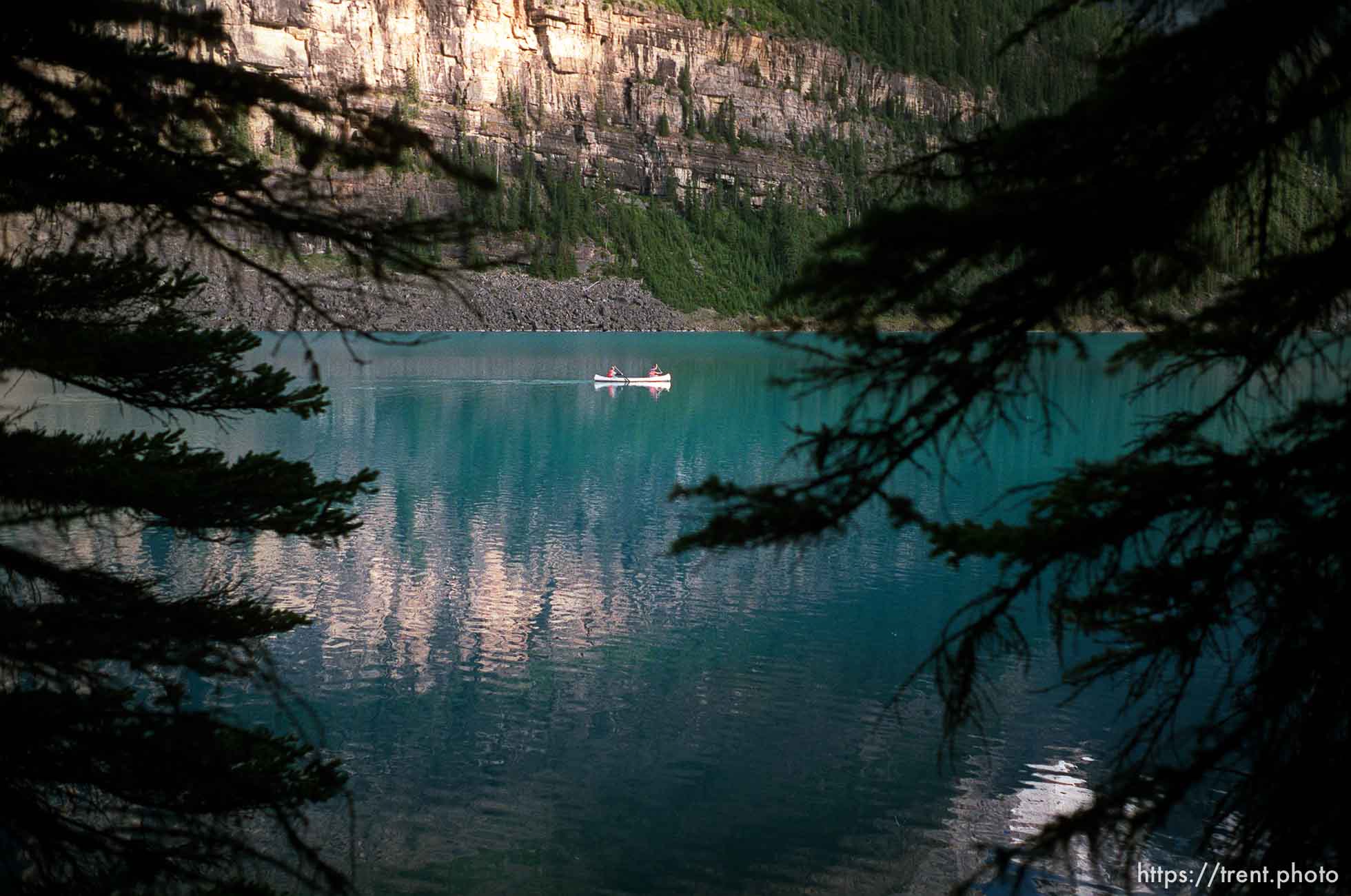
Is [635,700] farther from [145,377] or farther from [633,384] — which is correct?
[633,384]

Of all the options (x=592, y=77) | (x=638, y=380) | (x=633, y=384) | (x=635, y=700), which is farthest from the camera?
(x=592, y=77)

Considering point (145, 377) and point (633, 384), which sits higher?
point (145, 377)

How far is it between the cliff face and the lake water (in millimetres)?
128015

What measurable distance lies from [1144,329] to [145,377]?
746 centimetres

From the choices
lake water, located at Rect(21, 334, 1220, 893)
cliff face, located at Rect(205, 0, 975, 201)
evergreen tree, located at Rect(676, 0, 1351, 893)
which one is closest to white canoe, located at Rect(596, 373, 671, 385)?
lake water, located at Rect(21, 334, 1220, 893)

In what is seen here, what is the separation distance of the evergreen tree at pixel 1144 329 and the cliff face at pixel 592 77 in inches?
5855

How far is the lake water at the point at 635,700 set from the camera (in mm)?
11844

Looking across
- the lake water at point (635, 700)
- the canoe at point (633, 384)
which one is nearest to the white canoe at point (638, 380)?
the canoe at point (633, 384)

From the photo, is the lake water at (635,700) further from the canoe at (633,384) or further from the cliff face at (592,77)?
the cliff face at (592,77)

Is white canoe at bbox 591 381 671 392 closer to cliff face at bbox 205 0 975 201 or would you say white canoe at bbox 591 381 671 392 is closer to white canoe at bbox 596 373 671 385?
white canoe at bbox 596 373 671 385

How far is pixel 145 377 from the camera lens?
904cm

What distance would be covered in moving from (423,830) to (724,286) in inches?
5610

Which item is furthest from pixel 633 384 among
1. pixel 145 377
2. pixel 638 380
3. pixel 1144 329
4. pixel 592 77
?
pixel 592 77

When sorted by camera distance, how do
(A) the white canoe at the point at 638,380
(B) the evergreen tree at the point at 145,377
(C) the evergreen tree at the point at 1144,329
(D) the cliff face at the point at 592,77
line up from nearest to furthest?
(C) the evergreen tree at the point at 1144,329
(B) the evergreen tree at the point at 145,377
(A) the white canoe at the point at 638,380
(D) the cliff face at the point at 592,77
